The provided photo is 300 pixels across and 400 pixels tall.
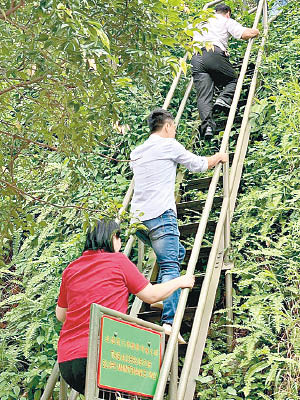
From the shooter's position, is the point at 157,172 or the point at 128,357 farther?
the point at 157,172

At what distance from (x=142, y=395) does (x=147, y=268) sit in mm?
2582

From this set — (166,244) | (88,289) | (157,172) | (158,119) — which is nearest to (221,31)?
(158,119)

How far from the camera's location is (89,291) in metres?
3.83

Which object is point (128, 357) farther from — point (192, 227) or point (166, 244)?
point (192, 227)

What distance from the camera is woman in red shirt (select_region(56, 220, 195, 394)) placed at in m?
3.76

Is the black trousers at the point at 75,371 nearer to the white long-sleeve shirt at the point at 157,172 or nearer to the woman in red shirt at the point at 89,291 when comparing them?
the woman in red shirt at the point at 89,291

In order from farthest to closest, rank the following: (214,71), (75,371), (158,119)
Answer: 1. (214,71)
2. (158,119)
3. (75,371)

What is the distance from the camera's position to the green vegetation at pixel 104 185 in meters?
4.34

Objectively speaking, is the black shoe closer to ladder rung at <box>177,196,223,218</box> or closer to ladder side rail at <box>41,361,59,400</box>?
ladder rung at <box>177,196,223,218</box>

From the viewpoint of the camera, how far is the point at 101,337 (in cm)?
321

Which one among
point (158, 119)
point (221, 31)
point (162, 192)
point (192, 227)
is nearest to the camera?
point (162, 192)

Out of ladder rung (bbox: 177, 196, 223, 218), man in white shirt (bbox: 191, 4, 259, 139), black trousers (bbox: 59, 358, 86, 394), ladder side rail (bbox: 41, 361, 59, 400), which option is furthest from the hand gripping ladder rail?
man in white shirt (bbox: 191, 4, 259, 139)

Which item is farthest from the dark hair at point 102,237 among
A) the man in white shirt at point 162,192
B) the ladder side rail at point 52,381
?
the ladder side rail at point 52,381

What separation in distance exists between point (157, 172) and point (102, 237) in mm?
1333
